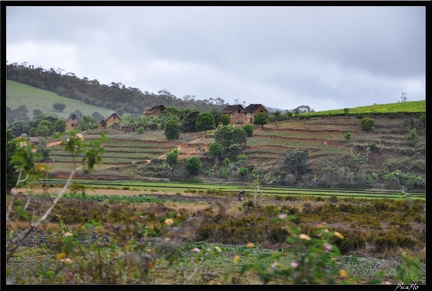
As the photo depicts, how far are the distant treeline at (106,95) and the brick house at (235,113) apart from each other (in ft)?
1.41

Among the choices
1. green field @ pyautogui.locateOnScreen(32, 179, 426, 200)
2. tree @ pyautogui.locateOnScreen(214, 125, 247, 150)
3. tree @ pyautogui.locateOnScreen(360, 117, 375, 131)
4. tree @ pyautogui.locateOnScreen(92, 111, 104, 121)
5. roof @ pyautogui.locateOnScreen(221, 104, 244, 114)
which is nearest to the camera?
green field @ pyautogui.locateOnScreen(32, 179, 426, 200)

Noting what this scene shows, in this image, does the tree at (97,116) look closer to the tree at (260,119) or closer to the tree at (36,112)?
the tree at (36,112)

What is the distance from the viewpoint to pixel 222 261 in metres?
6.40

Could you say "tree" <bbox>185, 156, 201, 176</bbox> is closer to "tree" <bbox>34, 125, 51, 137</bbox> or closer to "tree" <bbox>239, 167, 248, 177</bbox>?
"tree" <bbox>239, 167, 248, 177</bbox>

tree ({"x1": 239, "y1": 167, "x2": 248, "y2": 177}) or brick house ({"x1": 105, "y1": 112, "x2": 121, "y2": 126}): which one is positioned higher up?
brick house ({"x1": 105, "y1": 112, "x2": 121, "y2": 126})

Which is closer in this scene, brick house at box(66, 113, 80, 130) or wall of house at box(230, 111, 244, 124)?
brick house at box(66, 113, 80, 130)

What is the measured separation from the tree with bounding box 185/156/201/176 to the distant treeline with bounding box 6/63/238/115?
2402mm

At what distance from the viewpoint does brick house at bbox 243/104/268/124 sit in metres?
18.0

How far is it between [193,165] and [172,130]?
49.0 inches

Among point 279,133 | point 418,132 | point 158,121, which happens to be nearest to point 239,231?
point 158,121

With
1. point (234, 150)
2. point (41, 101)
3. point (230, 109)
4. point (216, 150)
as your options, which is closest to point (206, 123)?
point (216, 150)

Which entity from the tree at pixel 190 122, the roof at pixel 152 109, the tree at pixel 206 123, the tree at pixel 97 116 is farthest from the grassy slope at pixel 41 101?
the tree at pixel 206 123

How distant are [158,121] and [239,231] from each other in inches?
293

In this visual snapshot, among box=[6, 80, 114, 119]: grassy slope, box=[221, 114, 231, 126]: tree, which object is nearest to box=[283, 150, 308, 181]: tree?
box=[221, 114, 231, 126]: tree
